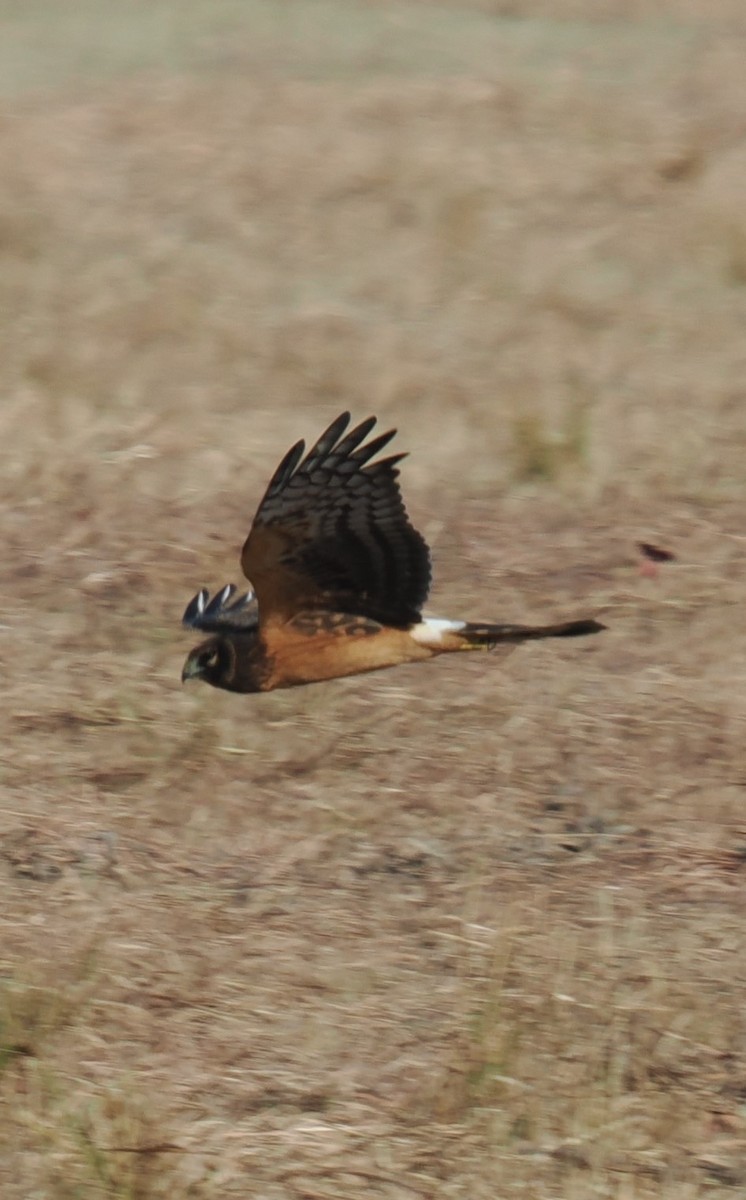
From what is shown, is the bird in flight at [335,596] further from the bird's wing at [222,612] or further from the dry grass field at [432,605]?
the dry grass field at [432,605]

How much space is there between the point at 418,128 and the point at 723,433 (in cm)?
238

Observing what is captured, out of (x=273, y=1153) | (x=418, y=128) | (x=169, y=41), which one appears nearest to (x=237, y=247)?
(x=418, y=128)

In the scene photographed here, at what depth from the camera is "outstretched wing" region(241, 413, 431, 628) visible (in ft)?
16.3

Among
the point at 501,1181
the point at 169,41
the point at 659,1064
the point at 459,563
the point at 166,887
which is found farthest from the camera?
the point at 169,41

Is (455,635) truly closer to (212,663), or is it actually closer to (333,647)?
(333,647)

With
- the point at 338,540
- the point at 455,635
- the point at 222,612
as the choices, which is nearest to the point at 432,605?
the point at 222,612

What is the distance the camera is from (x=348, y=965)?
4883 millimetres

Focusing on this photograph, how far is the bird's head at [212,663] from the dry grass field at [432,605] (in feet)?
0.87

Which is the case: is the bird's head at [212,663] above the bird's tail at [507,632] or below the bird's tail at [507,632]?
below

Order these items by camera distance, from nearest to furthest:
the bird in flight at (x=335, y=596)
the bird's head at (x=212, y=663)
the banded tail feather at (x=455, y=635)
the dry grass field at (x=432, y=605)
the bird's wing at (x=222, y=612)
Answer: the dry grass field at (x=432, y=605) → the bird in flight at (x=335, y=596) → the banded tail feather at (x=455, y=635) → the bird's head at (x=212, y=663) → the bird's wing at (x=222, y=612)

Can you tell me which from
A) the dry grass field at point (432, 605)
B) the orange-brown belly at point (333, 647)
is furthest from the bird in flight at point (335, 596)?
the dry grass field at point (432, 605)

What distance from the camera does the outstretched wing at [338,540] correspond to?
498 centimetres

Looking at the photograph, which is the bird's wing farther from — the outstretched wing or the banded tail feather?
the banded tail feather

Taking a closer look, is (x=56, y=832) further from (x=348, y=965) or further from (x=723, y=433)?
(x=723, y=433)
